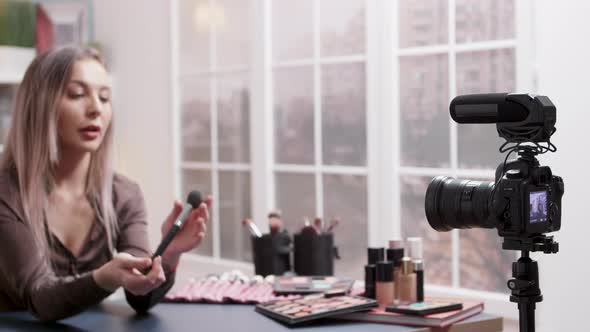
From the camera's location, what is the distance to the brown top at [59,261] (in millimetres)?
2205

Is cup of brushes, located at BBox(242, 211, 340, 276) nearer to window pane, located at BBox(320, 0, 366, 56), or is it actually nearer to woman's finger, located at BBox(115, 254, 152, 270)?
woman's finger, located at BBox(115, 254, 152, 270)

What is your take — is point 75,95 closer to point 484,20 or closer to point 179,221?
point 179,221

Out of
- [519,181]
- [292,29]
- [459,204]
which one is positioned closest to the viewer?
[519,181]

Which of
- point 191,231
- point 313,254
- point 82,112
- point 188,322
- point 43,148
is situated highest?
point 82,112

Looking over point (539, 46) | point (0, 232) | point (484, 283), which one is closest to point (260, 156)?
point (484, 283)

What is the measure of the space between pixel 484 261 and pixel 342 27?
3.89 feet

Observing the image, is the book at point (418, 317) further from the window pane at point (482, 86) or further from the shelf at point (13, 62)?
the shelf at point (13, 62)

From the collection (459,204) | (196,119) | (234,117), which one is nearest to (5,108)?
(196,119)

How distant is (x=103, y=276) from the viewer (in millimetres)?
2172

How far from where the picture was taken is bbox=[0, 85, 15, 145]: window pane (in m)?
4.54

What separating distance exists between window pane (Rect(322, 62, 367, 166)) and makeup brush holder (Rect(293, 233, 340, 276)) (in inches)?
36.9

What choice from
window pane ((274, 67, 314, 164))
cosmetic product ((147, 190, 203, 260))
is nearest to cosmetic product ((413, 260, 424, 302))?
cosmetic product ((147, 190, 203, 260))

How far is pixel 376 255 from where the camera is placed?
7.80 feet

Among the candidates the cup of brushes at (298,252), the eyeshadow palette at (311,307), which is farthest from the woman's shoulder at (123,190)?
the eyeshadow palette at (311,307)
